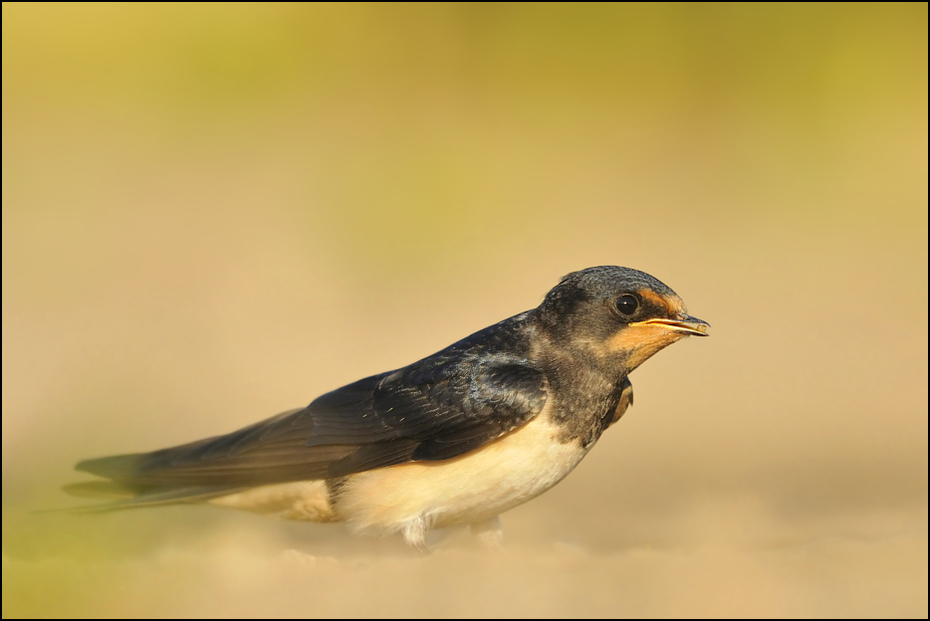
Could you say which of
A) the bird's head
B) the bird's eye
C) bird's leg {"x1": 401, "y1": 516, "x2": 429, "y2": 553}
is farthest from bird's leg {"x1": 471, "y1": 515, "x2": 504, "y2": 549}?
the bird's eye

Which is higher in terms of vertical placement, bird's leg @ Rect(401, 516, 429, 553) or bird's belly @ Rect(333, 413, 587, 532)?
bird's belly @ Rect(333, 413, 587, 532)

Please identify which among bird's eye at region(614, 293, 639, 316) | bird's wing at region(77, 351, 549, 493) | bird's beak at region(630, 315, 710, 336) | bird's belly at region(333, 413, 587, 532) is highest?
bird's eye at region(614, 293, 639, 316)

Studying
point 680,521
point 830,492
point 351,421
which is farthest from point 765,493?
point 351,421

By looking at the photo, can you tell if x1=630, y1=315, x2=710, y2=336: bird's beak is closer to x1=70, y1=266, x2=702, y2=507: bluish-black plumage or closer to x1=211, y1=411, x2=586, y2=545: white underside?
x1=70, y1=266, x2=702, y2=507: bluish-black plumage

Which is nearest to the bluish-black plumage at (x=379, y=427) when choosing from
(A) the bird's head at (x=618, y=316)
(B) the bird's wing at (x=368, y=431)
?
(B) the bird's wing at (x=368, y=431)

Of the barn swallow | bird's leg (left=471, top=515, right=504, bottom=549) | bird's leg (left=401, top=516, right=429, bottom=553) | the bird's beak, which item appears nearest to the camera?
the bird's beak

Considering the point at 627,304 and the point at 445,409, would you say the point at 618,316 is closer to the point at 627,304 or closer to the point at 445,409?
the point at 627,304

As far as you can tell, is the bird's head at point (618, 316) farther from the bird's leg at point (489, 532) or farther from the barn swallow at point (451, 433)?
the bird's leg at point (489, 532)

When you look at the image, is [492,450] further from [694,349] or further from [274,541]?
[694,349]
